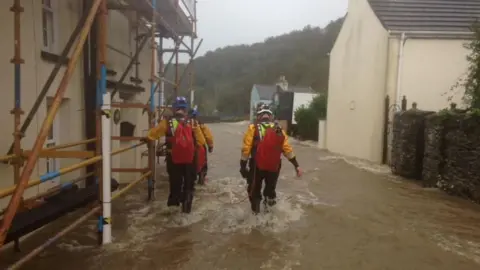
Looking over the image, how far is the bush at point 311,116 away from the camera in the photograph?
89.8 ft

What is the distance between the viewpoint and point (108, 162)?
4.92 meters

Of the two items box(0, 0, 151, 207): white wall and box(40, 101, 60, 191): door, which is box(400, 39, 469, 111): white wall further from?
box(40, 101, 60, 191): door

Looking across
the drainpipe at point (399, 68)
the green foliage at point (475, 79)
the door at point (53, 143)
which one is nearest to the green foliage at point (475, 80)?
the green foliage at point (475, 79)

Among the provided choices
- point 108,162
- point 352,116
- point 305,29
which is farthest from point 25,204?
point 305,29

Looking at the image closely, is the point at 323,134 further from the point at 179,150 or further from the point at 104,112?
the point at 104,112

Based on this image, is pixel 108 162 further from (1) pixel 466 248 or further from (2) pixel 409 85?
(2) pixel 409 85

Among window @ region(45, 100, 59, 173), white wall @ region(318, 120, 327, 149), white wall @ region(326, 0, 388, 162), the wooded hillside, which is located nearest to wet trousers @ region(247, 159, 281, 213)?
window @ region(45, 100, 59, 173)

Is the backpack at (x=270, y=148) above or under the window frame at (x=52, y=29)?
under

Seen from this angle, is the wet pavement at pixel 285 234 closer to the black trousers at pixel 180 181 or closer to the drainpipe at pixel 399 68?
the black trousers at pixel 180 181

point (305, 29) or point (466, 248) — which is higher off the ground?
point (305, 29)

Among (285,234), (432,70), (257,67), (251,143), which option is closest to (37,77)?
(251,143)

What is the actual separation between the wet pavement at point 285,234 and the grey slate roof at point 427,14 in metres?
7.80

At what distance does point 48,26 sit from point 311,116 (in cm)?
2255

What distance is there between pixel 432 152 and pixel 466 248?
4694mm
